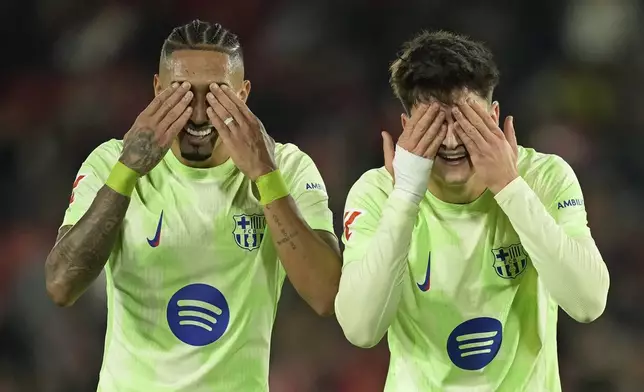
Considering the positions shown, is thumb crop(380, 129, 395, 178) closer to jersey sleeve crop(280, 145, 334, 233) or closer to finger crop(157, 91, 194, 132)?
jersey sleeve crop(280, 145, 334, 233)

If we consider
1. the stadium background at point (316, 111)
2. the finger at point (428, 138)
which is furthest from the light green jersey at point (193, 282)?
the stadium background at point (316, 111)

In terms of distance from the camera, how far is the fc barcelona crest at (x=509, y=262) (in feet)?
9.84

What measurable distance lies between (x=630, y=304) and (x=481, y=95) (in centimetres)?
280

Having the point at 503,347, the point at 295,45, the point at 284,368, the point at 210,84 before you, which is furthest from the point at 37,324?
the point at 503,347

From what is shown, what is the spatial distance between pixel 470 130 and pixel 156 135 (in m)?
0.88

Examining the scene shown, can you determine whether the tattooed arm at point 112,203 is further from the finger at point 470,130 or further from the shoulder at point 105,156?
the finger at point 470,130

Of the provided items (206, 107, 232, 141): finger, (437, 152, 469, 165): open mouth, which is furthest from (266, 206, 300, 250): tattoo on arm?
(437, 152, 469, 165): open mouth

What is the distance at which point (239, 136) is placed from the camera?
121 inches

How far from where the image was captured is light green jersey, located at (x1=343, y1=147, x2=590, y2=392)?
2959 millimetres

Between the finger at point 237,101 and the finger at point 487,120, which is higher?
the finger at point 237,101

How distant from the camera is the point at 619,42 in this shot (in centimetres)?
607

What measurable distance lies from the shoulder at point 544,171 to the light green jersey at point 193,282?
0.59 m

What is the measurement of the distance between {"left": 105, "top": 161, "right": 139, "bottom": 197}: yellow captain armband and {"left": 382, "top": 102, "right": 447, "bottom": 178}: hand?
762 mm

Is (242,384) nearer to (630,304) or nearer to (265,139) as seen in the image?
(265,139)
